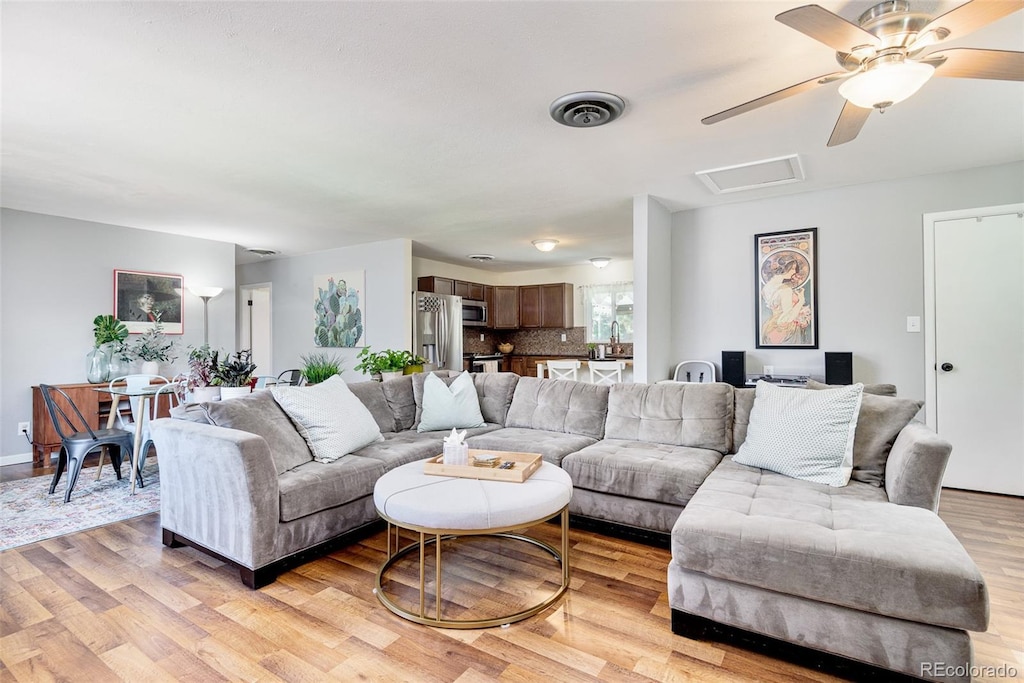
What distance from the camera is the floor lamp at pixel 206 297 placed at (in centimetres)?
577

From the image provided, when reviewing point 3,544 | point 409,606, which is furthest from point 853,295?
point 3,544

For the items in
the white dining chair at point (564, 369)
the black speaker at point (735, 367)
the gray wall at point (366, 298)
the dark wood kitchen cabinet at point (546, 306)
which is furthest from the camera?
the dark wood kitchen cabinet at point (546, 306)

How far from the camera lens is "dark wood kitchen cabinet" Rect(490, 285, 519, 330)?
8570 mm

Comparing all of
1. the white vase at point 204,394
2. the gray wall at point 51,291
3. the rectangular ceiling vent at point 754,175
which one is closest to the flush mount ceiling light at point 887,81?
the rectangular ceiling vent at point 754,175

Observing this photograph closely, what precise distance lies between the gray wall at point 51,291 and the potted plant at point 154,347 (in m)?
0.21

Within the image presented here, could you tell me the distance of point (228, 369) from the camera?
311cm

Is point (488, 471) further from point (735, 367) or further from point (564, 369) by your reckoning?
point (564, 369)

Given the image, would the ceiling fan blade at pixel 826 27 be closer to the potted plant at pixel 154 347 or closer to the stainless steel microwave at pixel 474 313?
the potted plant at pixel 154 347

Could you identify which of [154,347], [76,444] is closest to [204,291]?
[154,347]

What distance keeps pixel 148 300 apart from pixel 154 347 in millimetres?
521

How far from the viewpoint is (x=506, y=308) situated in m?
8.60

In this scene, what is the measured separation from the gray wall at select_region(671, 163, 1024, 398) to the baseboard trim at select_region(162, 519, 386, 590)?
130 inches

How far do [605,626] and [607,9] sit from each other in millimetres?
2328

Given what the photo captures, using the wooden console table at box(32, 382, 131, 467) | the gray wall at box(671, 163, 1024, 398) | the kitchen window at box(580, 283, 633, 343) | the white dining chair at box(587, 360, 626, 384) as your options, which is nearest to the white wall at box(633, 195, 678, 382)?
the gray wall at box(671, 163, 1024, 398)
